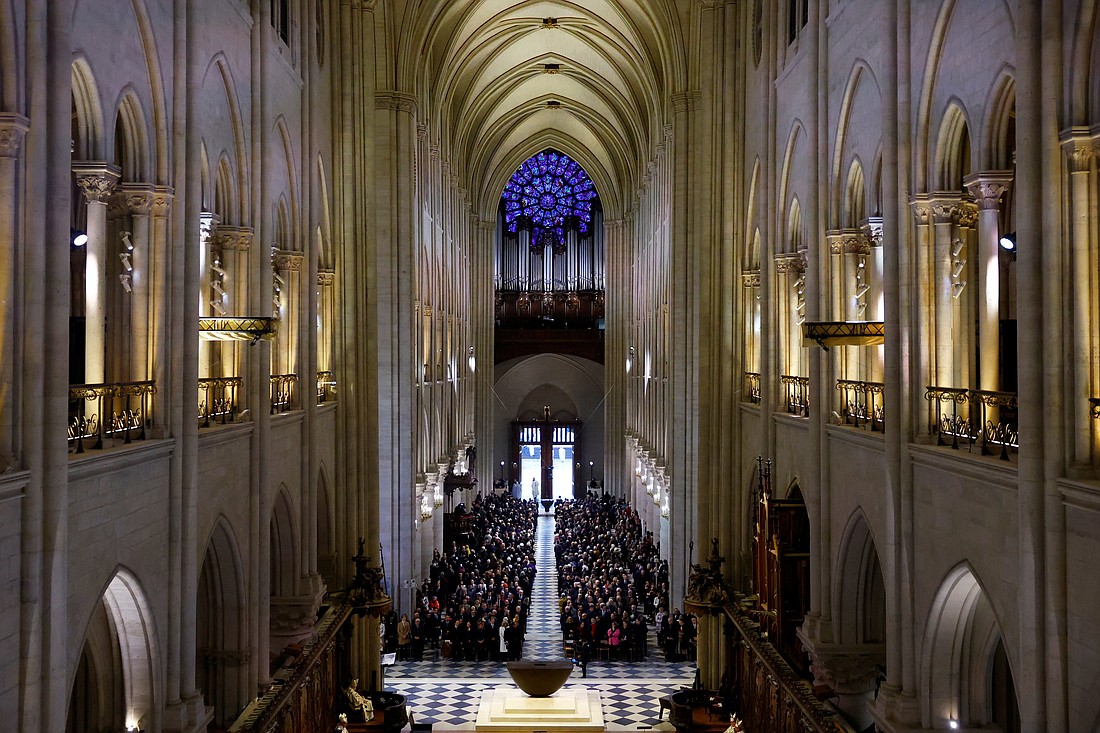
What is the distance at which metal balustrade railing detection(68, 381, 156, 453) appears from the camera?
30.9 feet

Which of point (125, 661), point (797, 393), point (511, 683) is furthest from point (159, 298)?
point (511, 683)

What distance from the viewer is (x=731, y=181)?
2150 cm

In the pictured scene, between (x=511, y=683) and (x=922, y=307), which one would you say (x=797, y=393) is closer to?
(x=922, y=307)

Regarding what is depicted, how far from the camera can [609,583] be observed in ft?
92.4

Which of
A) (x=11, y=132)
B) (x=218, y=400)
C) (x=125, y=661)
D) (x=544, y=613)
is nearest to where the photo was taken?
(x=11, y=132)

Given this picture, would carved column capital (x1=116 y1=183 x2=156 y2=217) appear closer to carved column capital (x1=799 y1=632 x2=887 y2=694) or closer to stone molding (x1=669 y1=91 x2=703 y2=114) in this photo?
carved column capital (x1=799 y1=632 x2=887 y2=694)

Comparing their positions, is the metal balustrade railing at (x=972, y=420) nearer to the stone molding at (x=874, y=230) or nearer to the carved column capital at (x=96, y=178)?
the stone molding at (x=874, y=230)

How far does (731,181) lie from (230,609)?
13.0 m

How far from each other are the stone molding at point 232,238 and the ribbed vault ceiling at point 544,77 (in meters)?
12.3

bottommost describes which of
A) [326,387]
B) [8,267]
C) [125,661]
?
[125,661]

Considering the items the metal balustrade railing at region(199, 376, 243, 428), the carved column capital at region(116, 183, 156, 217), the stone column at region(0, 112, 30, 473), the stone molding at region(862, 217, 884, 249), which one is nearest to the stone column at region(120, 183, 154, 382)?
the carved column capital at region(116, 183, 156, 217)

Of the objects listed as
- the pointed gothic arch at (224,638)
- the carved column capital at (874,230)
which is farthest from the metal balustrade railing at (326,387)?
the carved column capital at (874,230)

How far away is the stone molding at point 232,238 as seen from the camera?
14.2 meters

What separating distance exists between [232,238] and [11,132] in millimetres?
6676
